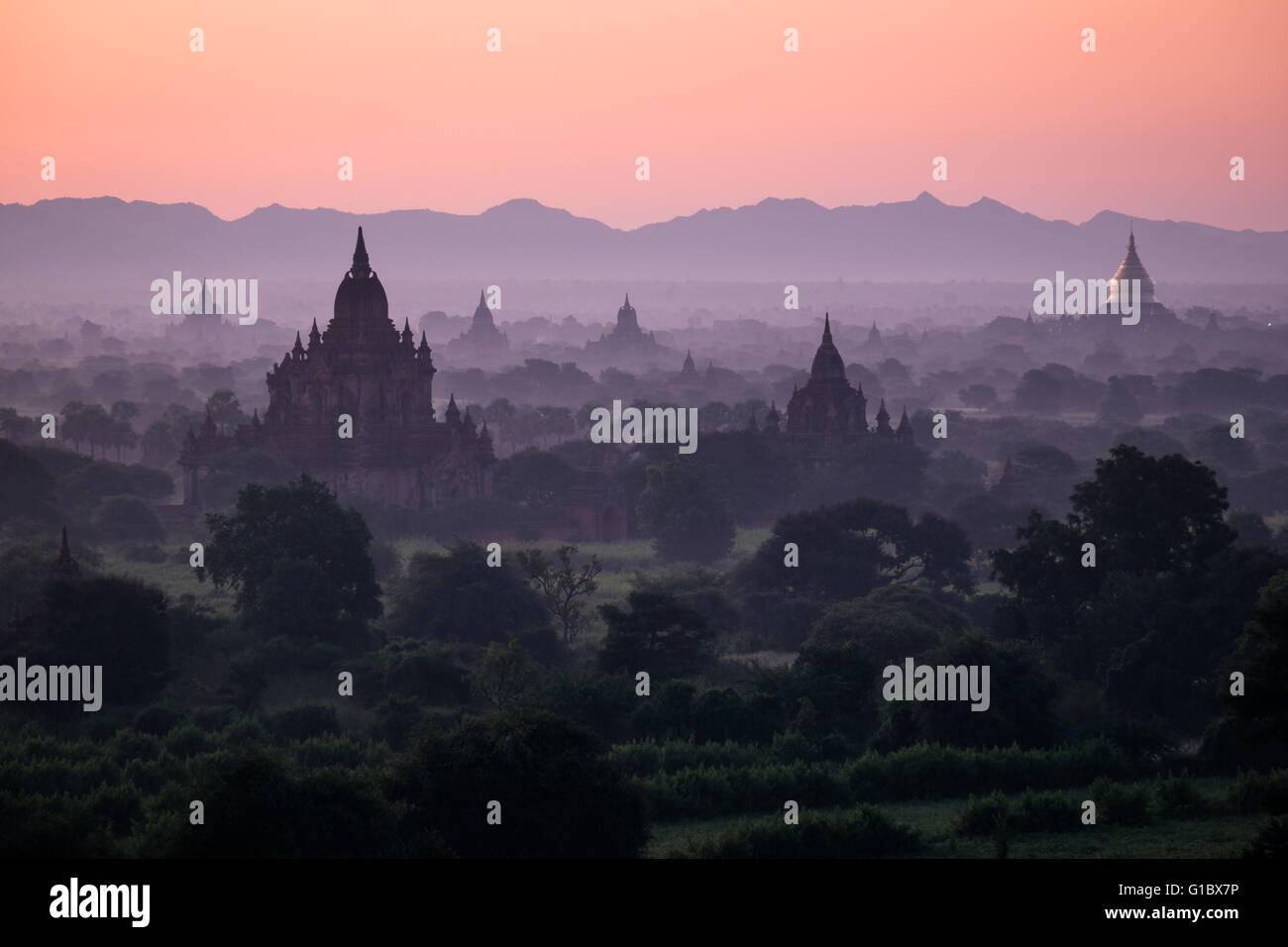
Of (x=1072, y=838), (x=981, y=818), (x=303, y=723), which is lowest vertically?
(x=1072, y=838)

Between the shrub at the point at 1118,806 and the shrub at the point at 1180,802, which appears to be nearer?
the shrub at the point at 1118,806

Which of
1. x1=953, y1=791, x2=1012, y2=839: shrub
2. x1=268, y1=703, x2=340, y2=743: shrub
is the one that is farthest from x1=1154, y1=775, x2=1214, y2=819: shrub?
x1=268, y1=703, x2=340, y2=743: shrub

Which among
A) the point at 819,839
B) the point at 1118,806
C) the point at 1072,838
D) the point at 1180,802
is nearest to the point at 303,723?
the point at 819,839

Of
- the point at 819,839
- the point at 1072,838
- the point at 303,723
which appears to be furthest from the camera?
the point at 303,723

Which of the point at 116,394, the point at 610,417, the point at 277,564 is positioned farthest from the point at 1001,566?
the point at 116,394

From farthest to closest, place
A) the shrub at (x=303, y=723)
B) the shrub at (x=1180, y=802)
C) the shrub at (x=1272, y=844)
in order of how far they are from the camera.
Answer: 1. the shrub at (x=303, y=723)
2. the shrub at (x=1180, y=802)
3. the shrub at (x=1272, y=844)

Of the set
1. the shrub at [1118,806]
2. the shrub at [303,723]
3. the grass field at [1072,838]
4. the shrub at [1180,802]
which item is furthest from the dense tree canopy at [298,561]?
the shrub at [1180,802]

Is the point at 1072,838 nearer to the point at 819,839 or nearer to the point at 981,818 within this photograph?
the point at 981,818

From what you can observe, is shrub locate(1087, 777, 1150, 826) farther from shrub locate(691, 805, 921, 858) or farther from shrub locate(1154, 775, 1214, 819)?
shrub locate(691, 805, 921, 858)

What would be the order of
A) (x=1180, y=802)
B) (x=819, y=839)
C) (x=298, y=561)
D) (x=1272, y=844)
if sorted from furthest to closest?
(x=298, y=561) < (x=1180, y=802) < (x=819, y=839) < (x=1272, y=844)

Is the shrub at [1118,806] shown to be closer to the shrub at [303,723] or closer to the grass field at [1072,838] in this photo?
the grass field at [1072,838]

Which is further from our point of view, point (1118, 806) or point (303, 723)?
point (303, 723)
